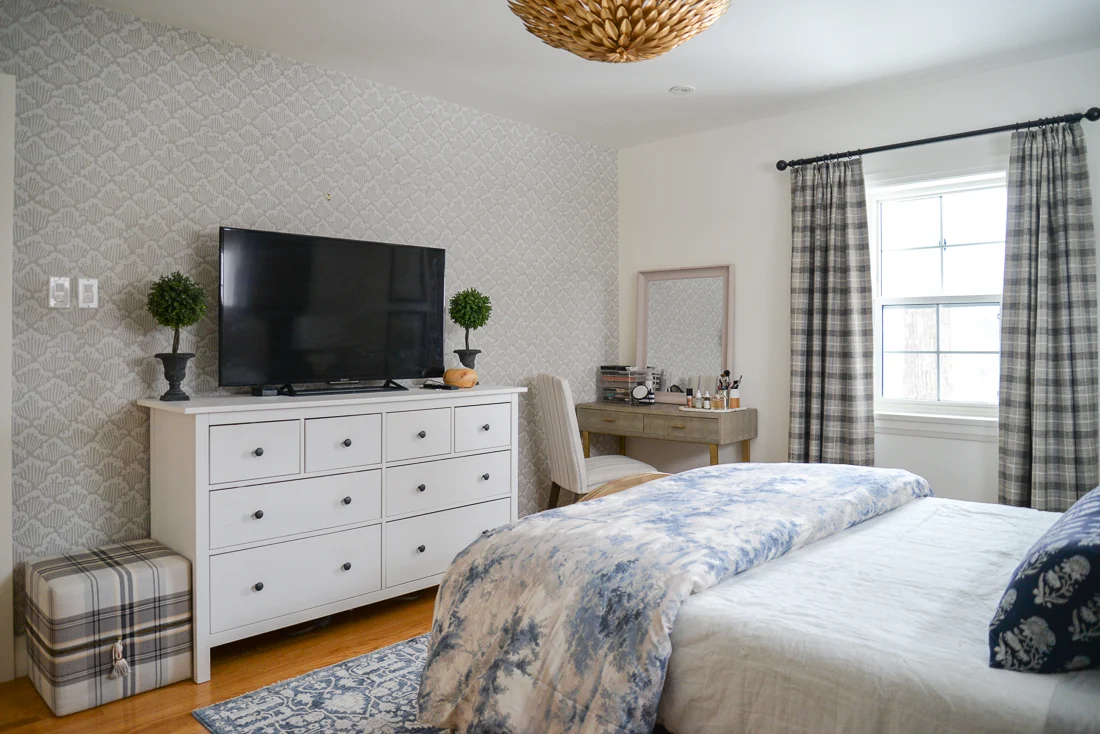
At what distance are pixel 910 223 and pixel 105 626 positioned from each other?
4.04 m

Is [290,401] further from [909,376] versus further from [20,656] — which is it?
[909,376]

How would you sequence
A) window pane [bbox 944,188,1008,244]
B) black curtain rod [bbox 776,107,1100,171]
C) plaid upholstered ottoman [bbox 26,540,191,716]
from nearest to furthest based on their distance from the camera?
plaid upholstered ottoman [bbox 26,540,191,716] < black curtain rod [bbox 776,107,1100,171] < window pane [bbox 944,188,1008,244]

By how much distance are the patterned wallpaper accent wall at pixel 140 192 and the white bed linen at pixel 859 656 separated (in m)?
2.41

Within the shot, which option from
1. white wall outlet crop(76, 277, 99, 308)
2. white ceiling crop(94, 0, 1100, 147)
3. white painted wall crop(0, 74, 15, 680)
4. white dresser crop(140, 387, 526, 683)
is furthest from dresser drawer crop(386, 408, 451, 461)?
white ceiling crop(94, 0, 1100, 147)

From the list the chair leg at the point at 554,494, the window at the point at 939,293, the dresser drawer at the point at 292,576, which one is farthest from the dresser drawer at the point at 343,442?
the window at the point at 939,293

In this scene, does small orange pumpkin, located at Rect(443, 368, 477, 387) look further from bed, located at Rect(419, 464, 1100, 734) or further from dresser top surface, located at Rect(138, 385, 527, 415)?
bed, located at Rect(419, 464, 1100, 734)

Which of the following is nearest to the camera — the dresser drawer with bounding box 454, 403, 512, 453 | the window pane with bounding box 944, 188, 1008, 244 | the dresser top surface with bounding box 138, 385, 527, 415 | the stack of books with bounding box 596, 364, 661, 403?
the dresser top surface with bounding box 138, 385, 527, 415

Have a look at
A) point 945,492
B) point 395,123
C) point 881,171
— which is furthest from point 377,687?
point 881,171

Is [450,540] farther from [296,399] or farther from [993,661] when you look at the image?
[993,661]

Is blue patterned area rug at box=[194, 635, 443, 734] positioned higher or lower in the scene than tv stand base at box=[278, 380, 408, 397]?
lower

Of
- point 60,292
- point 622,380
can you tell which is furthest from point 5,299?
point 622,380

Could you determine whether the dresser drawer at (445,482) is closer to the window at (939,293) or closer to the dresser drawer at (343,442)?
the dresser drawer at (343,442)

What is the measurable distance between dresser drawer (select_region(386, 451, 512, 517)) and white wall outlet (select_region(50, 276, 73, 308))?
1364 mm

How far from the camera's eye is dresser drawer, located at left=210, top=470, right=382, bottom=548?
266cm
